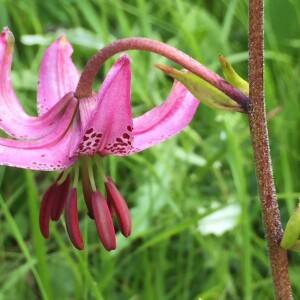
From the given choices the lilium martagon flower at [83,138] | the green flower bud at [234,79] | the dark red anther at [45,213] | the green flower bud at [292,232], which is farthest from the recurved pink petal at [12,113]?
the green flower bud at [292,232]

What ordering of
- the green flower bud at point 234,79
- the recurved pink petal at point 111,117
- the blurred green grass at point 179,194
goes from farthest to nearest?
1. the blurred green grass at point 179,194
2. the green flower bud at point 234,79
3. the recurved pink petal at point 111,117

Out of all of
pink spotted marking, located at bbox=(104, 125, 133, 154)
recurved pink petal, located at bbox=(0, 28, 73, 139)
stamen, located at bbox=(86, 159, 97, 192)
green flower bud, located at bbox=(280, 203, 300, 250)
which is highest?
recurved pink petal, located at bbox=(0, 28, 73, 139)

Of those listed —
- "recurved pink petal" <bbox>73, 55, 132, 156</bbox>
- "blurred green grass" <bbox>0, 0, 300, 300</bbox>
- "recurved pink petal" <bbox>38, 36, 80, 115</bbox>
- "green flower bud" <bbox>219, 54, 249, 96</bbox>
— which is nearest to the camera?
"recurved pink petal" <bbox>73, 55, 132, 156</bbox>

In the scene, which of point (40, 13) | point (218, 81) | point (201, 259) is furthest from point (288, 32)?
point (218, 81)

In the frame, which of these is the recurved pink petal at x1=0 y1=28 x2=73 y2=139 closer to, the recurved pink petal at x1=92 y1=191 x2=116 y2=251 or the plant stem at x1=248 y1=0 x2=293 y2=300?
the recurved pink petal at x1=92 y1=191 x2=116 y2=251

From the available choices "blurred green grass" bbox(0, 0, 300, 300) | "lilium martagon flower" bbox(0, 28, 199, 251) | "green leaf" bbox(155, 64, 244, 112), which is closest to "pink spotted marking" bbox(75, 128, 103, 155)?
"lilium martagon flower" bbox(0, 28, 199, 251)

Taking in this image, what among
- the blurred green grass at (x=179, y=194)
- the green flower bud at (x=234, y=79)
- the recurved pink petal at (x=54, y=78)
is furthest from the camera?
the blurred green grass at (x=179, y=194)

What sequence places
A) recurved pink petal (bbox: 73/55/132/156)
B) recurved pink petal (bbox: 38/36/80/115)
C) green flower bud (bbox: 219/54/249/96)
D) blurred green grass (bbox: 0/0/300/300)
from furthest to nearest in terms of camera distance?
1. blurred green grass (bbox: 0/0/300/300)
2. recurved pink petal (bbox: 38/36/80/115)
3. green flower bud (bbox: 219/54/249/96)
4. recurved pink petal (bbox: 73/55/132/156)

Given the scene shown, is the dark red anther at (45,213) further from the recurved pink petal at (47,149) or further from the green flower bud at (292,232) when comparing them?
the green flower bud at (292,232)
